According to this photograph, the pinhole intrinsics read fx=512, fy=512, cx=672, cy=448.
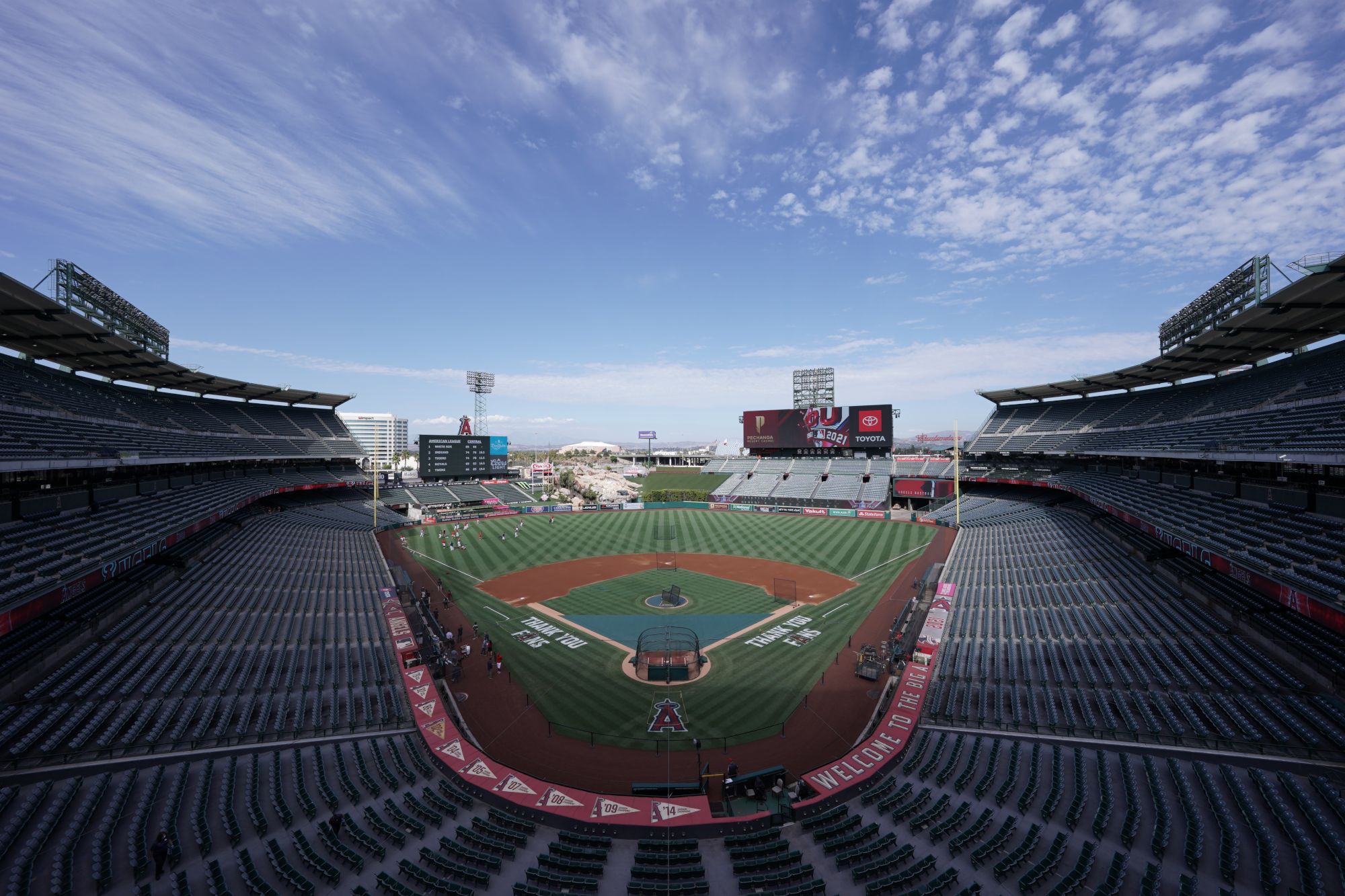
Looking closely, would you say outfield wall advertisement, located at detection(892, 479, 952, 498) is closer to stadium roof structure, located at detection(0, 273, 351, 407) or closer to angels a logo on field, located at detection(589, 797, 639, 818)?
angels a logo on field, located at detection(589, 797, 639, 818)

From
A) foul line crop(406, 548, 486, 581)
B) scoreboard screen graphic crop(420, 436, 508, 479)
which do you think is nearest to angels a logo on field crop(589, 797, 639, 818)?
foul line crop(406, 548, 486, 581)

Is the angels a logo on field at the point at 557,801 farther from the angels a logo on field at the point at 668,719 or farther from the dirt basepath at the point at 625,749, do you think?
the angels a logo on field at the point at 668,719

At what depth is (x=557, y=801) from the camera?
14227 mm

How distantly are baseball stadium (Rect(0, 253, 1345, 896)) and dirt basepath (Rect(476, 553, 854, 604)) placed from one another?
1.42ft

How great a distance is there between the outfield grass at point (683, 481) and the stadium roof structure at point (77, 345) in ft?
172

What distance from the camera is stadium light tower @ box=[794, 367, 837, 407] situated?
243 feet

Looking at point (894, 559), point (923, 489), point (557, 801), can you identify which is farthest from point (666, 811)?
point (923, 489)

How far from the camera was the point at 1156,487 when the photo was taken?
98.7 feet

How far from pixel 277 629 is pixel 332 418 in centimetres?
5070

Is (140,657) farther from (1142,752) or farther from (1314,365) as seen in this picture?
(1314,365)

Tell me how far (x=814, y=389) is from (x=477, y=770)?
68011 mm

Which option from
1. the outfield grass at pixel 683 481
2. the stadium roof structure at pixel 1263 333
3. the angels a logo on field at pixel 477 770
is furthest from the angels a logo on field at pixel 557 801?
the outfield grass at pixel 683 481

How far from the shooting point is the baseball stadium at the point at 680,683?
10859 millimetres

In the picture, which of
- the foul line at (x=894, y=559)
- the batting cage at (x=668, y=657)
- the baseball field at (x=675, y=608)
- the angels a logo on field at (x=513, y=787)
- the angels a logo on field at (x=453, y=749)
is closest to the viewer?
the angels a logo on field at (x=513, y=787)
